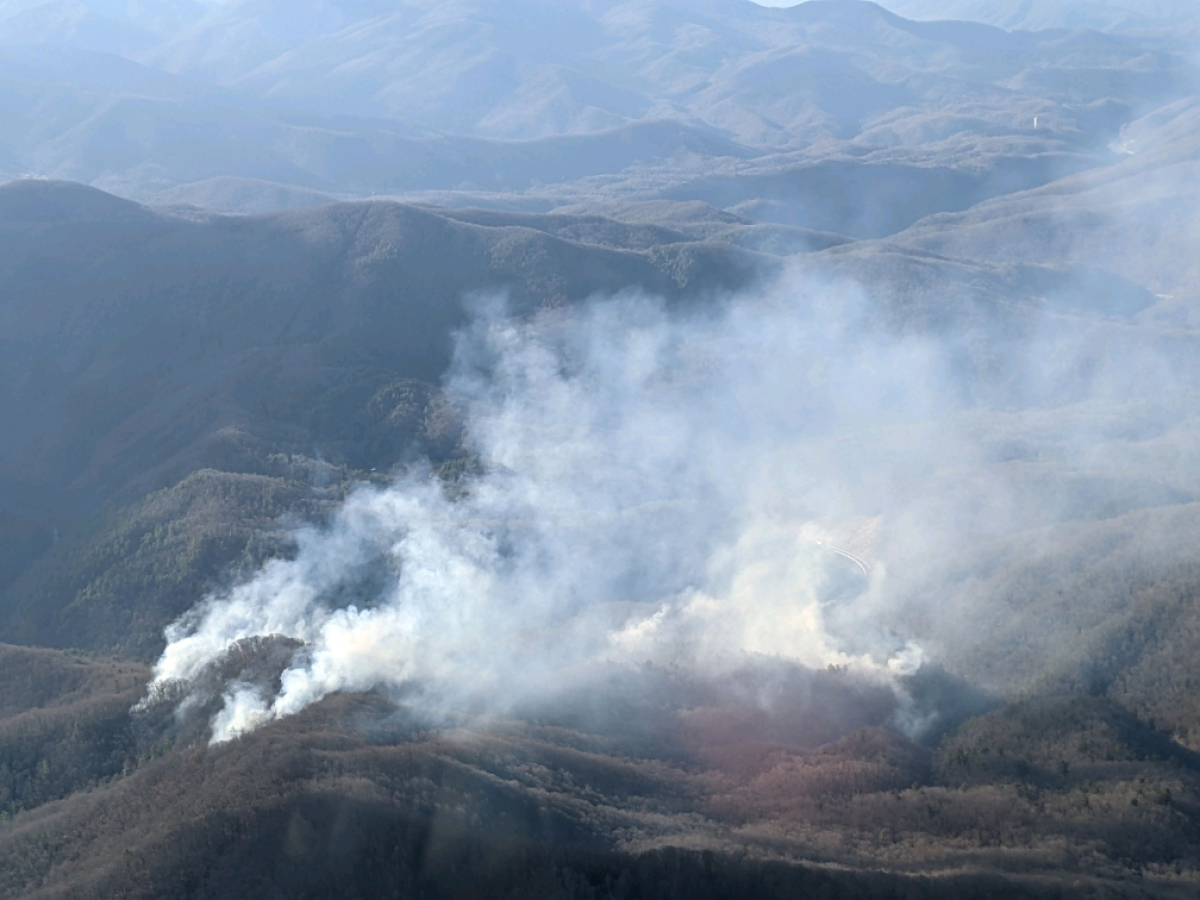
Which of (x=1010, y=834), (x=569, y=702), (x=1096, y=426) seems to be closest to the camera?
(x=1010, y=834)

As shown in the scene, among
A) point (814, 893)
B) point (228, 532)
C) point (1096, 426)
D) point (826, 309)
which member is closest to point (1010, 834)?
point (814, 893)

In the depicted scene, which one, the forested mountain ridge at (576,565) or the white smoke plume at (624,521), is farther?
the white smoke plume at (624,521)

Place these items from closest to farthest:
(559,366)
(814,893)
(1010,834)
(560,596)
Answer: (814,893), (1010,834), (560,596), (559,366)

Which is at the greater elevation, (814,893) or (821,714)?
(814,893)

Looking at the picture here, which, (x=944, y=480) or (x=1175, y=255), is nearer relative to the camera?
(x=944, y=480)

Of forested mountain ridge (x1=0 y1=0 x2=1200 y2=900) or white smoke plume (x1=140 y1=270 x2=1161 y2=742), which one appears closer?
forested mountain ridge (x1=0 y1=0 x2=1200 y2=900)

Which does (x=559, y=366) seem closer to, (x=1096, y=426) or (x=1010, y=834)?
(x=1096, y=426)

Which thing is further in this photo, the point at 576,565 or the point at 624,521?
the point at 624,521

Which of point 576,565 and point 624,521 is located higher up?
point 624,521
